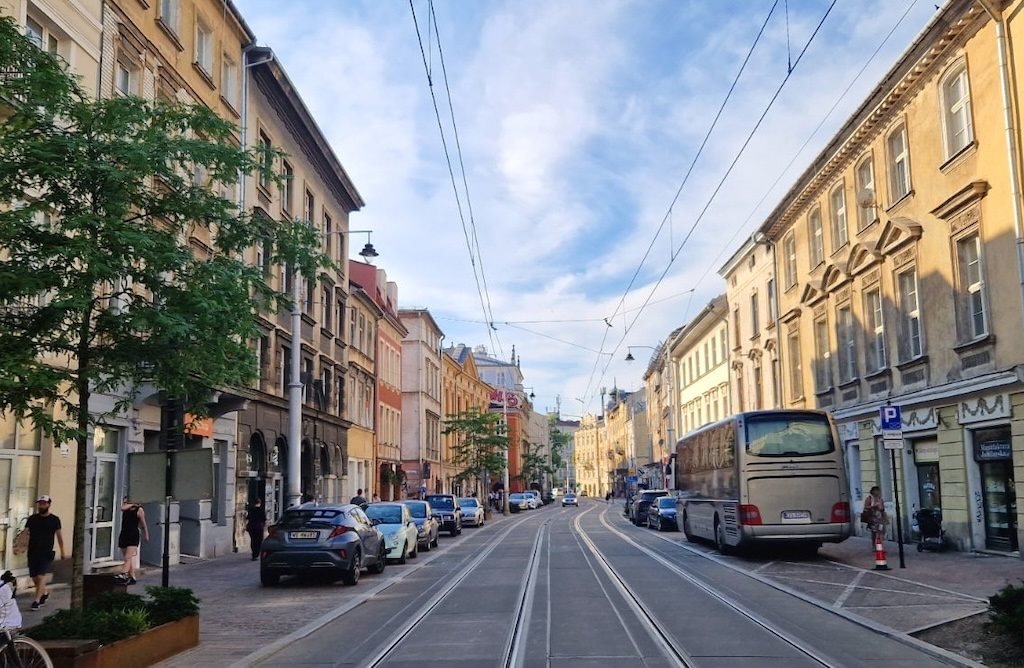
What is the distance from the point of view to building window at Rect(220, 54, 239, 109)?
26406mm

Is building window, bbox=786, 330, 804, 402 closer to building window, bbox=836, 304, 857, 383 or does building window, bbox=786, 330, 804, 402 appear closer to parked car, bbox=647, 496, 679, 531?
building window, bbox=836, 304, 857, 383

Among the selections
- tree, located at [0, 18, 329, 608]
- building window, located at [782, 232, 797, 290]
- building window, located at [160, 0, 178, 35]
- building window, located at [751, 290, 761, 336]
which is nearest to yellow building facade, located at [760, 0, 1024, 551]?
building window, located at [782, 232, 797, 290]

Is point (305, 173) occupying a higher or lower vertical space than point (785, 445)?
higher

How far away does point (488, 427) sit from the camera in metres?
67.8

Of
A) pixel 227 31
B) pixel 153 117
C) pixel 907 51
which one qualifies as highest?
pixel 227 31

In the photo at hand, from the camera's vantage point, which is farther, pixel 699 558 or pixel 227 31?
pixel 227 31

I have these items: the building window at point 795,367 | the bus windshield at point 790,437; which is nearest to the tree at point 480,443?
the building window at point 795,367

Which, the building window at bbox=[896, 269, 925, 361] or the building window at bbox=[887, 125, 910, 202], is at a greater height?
the building window at bbox=[887, 125, 910, 202]

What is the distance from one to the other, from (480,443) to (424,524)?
131ft

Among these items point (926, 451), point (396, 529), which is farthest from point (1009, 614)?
point (926, 451)

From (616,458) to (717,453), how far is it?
121 m

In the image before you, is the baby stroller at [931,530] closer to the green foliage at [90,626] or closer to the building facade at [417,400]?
the green foliage at [90,626]

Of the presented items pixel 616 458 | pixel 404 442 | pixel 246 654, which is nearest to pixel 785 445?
pixel 246 654

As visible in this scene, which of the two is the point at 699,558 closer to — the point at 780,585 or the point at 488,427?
the point at 780,585
